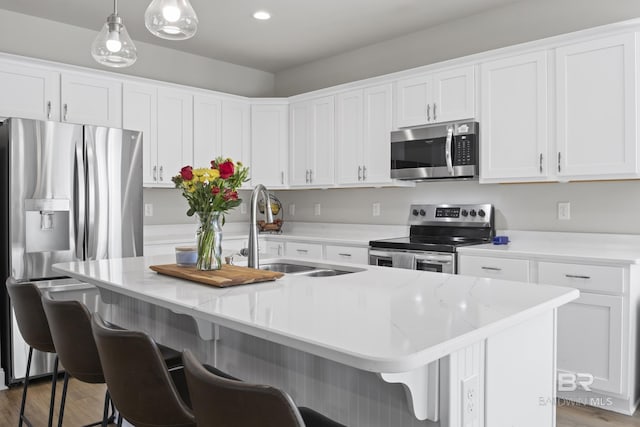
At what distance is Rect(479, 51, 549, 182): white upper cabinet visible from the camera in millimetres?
3344

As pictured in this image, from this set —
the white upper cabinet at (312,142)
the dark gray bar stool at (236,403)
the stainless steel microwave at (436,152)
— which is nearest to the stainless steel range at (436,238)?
the stainless steel microwave at (436,152)

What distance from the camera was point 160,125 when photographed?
447 cm

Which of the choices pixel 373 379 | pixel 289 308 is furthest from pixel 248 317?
pixel 373 379

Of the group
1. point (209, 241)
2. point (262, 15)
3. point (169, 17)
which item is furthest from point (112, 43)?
point (262, 15)

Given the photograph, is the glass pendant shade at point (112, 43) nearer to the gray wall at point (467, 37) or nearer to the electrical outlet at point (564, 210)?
the gray wall at point (467, 37)

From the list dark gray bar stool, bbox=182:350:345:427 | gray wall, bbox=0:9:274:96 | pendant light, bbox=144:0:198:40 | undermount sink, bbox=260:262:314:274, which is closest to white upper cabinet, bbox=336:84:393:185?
gray wall, bbox=0:9:274:96

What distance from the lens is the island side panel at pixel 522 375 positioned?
4.60ft

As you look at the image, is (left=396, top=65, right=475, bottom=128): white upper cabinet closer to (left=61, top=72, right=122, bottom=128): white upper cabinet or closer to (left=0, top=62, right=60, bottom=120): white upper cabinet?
(left=61, top=72, right=122, bottom=128): white upper cabinet

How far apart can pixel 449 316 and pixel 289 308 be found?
45 centimetres

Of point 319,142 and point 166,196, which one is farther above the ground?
point 319,142

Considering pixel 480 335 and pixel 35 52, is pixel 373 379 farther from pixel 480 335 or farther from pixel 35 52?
pixel 35 52

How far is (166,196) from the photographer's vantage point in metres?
4.92

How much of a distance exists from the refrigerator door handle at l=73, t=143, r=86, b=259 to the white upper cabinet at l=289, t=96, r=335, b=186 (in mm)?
2097

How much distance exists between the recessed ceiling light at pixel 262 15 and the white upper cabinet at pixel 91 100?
1275mm
